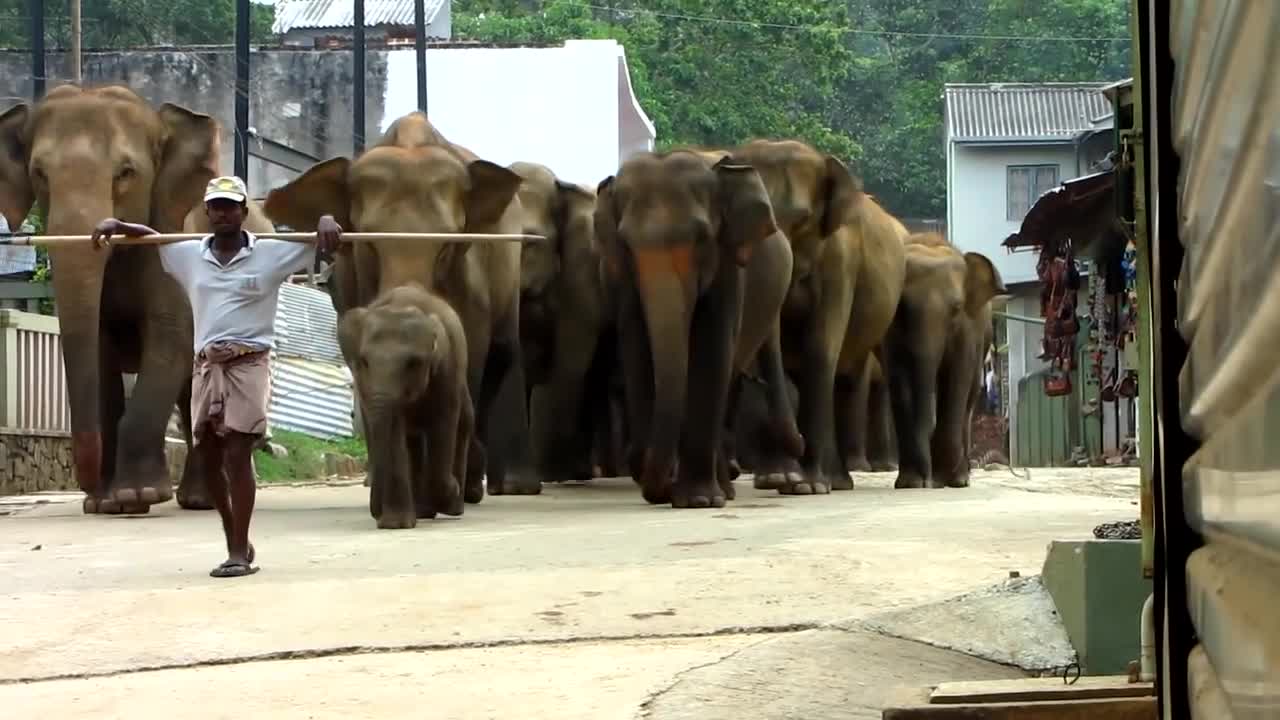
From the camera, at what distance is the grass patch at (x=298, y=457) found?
65.4 feet

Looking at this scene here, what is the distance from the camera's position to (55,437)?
17.0m

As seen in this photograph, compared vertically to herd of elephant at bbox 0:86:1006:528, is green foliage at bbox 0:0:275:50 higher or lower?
higher

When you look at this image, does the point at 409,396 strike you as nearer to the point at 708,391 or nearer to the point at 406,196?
the point at 406,196

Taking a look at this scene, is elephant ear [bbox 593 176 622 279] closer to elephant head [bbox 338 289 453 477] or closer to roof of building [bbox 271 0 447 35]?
→ elephant head [bbox 338 289 453 477]

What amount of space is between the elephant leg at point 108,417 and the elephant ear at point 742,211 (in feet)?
11.3

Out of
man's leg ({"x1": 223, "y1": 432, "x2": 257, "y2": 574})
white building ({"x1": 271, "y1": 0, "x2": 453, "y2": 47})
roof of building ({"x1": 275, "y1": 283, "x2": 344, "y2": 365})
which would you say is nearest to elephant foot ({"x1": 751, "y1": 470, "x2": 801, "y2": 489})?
man's leg ({"x1": 223, "y1": 432, "x2": 257, "y2": 574})

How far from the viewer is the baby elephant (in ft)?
28.8

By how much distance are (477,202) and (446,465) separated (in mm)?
1990

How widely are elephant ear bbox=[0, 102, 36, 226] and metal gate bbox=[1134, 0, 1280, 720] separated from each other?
361 inches

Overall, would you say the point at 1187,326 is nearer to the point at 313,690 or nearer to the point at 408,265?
the point at 313,690

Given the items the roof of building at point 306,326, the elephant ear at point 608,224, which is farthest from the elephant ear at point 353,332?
the roof of building at point 306,326

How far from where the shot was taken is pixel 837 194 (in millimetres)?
12398

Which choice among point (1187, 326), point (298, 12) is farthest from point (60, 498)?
point (298, 12)

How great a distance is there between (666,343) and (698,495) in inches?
32.3
